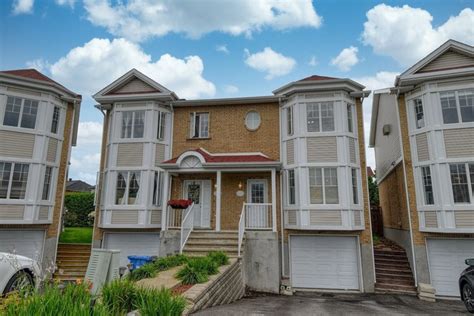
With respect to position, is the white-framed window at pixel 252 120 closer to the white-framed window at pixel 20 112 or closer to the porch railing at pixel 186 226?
the porch railing at pixel 186 226

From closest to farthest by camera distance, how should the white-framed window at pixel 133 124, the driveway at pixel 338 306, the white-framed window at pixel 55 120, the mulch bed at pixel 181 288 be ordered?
the mulch bed at pixel 181 288, the driveway at pixel 338 306, the white-framed window at pixel 55 120, the white-framed window at pixel 133 124

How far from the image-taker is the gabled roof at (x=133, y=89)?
14249 mm

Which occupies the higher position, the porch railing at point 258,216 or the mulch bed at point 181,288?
the porch railing at point 258,216

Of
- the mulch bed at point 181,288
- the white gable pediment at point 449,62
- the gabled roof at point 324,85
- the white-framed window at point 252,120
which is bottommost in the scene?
the mulch bed at point 181,288

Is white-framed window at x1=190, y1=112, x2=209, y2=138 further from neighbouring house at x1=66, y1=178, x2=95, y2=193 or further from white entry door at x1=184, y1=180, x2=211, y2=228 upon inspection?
neighbouring house at x1=66, y1=178, x2=95, y2=193

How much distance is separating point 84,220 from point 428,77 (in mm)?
24630

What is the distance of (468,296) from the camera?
27.9ft

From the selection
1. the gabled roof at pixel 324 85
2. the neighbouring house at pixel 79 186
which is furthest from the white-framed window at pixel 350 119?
the neighbouring house at pixel 79 186

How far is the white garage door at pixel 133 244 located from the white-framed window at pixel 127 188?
5.76ft

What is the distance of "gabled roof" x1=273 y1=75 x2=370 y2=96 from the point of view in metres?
12.8

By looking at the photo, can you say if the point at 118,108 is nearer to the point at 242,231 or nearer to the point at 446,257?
the point at 242,231

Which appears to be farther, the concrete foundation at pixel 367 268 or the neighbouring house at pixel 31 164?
the neighbouring house at pixel 31 164

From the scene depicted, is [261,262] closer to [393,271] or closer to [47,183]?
[393,271]

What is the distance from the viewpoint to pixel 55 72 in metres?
15.5
